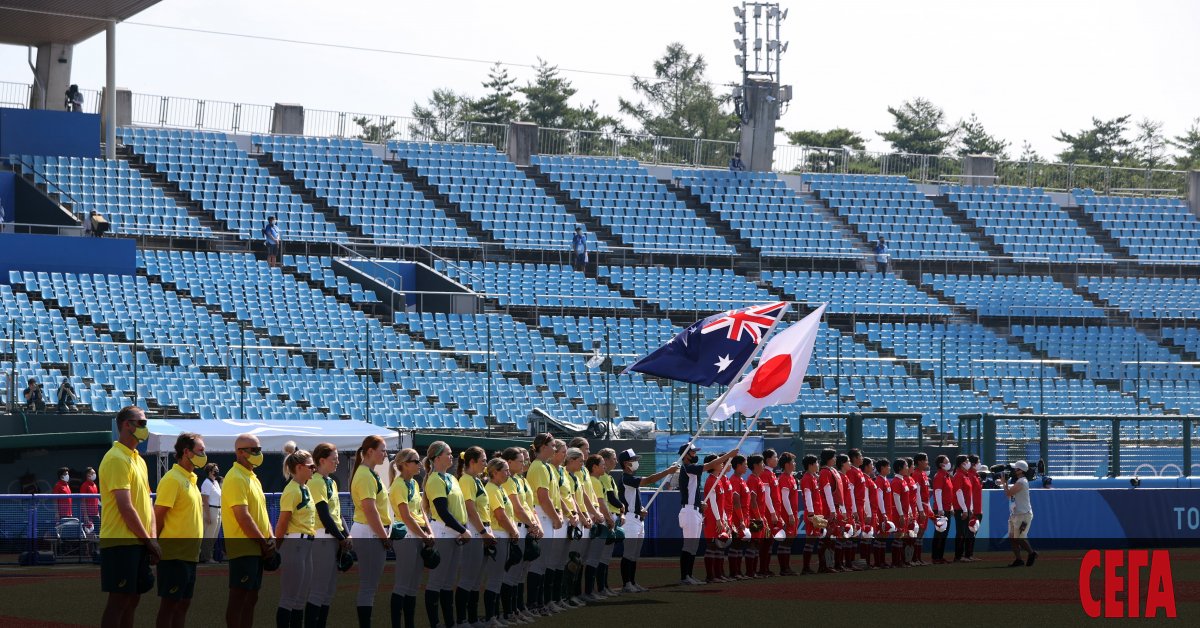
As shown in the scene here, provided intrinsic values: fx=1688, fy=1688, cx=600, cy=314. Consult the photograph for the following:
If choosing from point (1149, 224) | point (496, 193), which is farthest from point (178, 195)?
point (1149, 224)

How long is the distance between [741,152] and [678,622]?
130ft

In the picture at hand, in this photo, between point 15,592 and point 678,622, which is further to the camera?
point 15,592

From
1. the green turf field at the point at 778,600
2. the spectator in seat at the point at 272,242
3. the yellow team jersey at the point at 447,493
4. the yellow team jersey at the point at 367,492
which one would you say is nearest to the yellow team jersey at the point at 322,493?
the yellow team jersey at the point at 367,492

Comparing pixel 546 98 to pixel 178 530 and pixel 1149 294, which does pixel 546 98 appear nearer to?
pixel 1149 294

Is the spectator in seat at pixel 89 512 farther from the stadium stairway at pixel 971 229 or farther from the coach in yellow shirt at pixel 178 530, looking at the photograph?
the stadium stairway at pixel 971 229

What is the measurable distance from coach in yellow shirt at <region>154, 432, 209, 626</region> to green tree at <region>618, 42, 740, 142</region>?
249ft

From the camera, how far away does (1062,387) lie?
3562 cm

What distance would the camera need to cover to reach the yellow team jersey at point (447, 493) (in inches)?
512

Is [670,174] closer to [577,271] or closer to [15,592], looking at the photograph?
[577,271]

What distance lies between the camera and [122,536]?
10.8 m

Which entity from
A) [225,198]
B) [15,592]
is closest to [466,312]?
[225,198]

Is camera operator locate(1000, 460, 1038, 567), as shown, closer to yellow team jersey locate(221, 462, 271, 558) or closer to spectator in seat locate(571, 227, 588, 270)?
yellow team jersey locate(221, 462, 271, 558)

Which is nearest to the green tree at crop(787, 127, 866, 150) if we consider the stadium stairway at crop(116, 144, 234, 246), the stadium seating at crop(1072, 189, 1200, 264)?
the stadium seating at crop(1072, 189, 1200, 264)

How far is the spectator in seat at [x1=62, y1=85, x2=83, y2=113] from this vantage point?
4150cm
